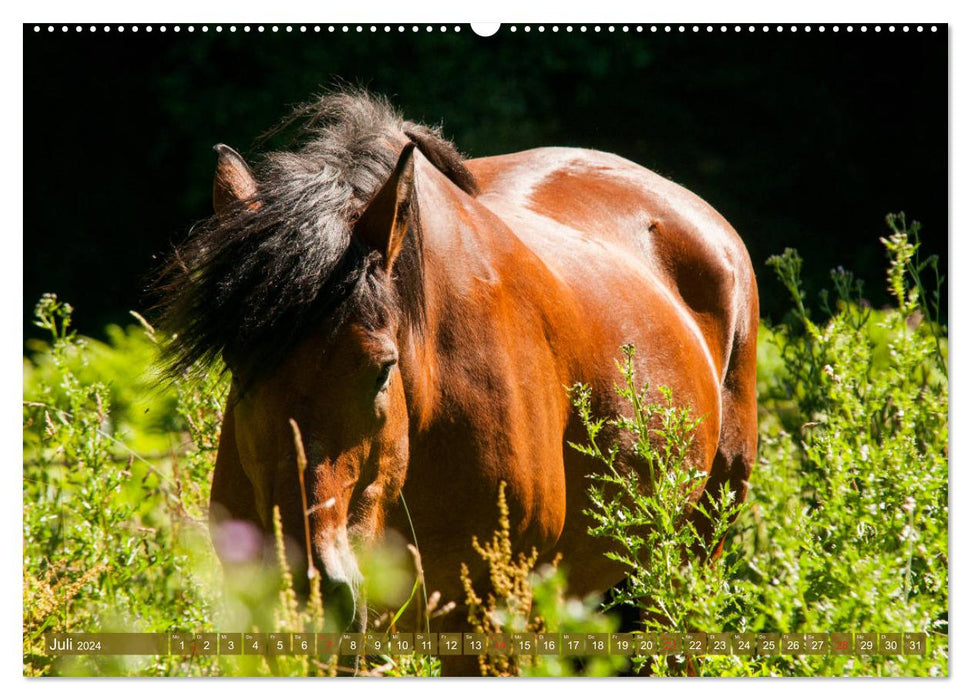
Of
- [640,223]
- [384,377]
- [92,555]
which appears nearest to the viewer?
[384,377]

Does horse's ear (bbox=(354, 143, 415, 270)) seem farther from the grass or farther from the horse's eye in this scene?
the grass

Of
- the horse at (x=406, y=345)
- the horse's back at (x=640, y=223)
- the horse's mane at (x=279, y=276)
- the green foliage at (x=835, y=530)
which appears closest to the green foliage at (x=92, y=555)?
the horse at (x=406, y=345)

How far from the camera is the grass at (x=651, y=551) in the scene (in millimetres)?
2375

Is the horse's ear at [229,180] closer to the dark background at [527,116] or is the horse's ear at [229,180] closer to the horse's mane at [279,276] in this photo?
the horse's mane at [279,276]

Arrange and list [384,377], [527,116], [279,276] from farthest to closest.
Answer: [527,116]
[384,377]
[279,276]

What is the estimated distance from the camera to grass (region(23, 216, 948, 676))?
7.79 ft

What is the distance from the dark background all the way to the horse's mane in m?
0.72

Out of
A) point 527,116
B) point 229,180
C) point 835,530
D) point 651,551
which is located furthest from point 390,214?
point 527,116

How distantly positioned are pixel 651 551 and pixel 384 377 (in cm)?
86

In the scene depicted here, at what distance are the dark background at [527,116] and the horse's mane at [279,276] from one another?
0.72 metres

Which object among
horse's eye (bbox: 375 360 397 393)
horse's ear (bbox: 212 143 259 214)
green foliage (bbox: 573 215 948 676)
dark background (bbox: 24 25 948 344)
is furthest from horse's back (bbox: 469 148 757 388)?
horse's eye (bbox: 375 360 397 393)

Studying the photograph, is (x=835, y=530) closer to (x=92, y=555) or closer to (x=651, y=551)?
(x=651, y=551)

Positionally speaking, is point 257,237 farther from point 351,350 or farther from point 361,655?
point 361,655

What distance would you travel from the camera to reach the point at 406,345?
2.53 meters
